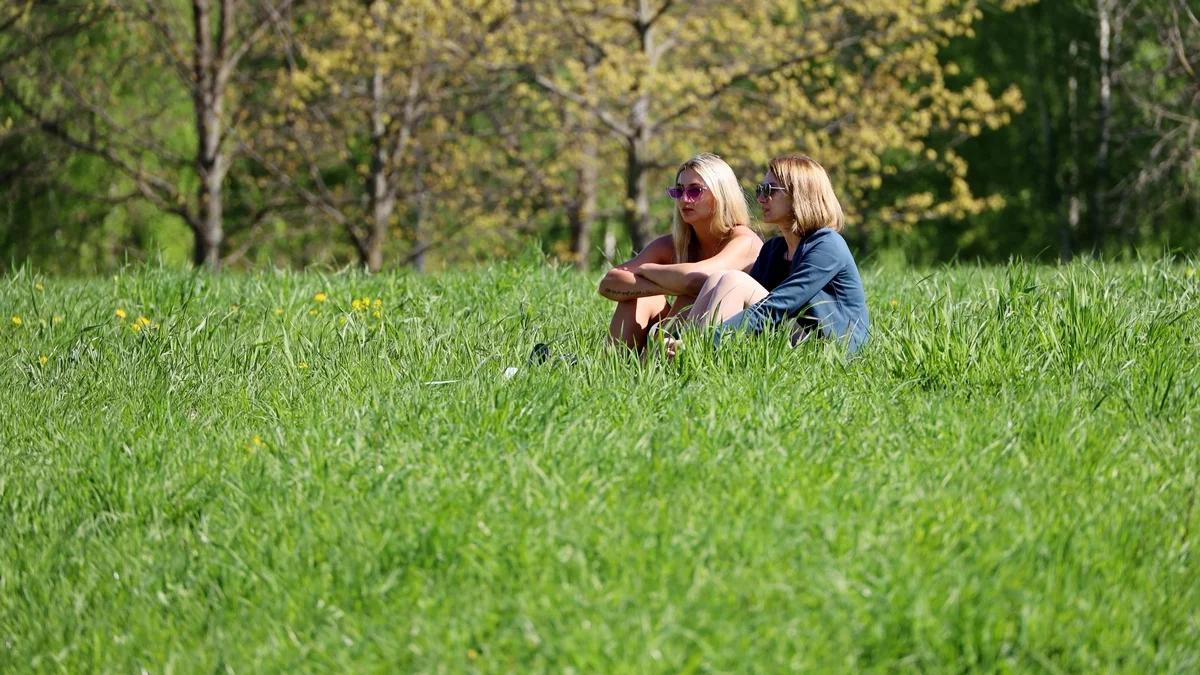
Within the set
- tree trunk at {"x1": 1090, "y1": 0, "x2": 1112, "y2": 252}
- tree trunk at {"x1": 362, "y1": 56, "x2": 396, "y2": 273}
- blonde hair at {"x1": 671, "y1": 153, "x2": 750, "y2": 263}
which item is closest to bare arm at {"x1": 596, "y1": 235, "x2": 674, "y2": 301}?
blonde hair at {"x1": 671, "y1": 153, "x2": 750, "y2": 263}

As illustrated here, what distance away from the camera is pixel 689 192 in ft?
18.4

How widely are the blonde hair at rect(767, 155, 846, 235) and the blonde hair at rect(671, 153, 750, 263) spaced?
0.46m

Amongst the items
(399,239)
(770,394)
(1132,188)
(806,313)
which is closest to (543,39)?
(399,239)

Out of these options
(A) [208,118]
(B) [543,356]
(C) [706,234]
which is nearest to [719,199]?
(C) [706,234]

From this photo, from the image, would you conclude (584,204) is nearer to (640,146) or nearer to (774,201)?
(640,146)

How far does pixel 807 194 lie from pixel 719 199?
61cm

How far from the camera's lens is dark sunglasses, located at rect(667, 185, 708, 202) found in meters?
5.58

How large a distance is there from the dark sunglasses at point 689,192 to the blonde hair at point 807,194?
493 millimetres

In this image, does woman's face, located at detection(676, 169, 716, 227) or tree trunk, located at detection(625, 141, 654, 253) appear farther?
tree trunk, located at detection(625, 141, 654, 253)

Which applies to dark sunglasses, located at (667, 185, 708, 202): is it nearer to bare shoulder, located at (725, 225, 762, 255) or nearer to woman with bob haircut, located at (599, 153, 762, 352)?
woman with bob haircut, located at (599, 153, 762, 352)

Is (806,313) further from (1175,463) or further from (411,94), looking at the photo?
(411,94)

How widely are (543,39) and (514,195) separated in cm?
276

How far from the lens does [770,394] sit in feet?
13.5

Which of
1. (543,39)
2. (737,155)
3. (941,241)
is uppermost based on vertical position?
(543,39)
